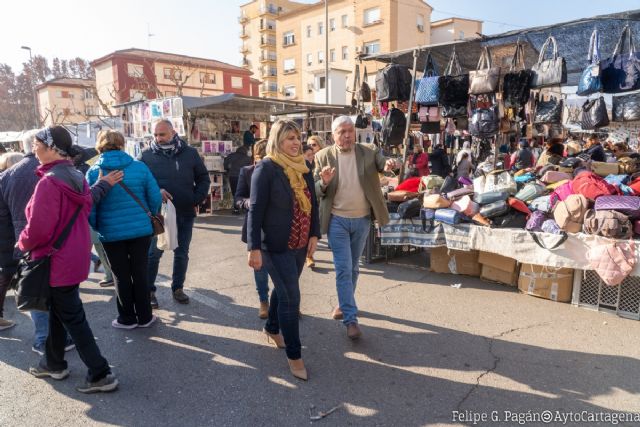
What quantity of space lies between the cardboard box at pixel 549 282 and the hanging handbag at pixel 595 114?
3.03 meters

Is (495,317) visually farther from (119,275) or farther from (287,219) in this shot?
(119,275)

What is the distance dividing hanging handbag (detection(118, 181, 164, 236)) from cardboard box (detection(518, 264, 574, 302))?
3811mm

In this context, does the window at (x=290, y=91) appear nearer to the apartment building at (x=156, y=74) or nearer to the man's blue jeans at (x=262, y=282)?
the apartment building at (x=156, y=74)

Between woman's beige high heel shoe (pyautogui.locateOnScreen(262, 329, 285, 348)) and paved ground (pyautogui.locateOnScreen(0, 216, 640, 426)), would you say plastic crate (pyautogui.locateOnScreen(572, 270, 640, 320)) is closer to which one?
paved ground (pyautogui.locateOnScreen(0, 216, 640, 426))

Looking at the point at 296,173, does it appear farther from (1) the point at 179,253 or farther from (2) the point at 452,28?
(2) the point at 452,28

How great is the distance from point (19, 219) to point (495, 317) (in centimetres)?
424

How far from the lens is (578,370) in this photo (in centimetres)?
321

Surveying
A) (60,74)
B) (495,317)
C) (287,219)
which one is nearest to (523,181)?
(495,317)

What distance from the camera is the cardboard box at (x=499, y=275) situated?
498 centimetres

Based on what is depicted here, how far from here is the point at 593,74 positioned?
17.4 feet

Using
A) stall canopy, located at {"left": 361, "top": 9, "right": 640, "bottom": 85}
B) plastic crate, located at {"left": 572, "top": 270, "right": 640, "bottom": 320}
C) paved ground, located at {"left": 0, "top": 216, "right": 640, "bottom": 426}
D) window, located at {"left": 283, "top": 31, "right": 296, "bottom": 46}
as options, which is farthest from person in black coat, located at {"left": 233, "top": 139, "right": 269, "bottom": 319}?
window, located at {"left": 283, "top": 31, "right": 296, "bottom": 46}

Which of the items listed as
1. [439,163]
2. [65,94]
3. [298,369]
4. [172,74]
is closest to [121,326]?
[298,369]

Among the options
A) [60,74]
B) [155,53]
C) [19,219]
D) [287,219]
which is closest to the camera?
[287,219]

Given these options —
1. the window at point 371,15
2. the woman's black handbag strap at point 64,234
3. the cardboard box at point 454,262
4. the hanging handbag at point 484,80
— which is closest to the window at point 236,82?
the window at point 371,15
